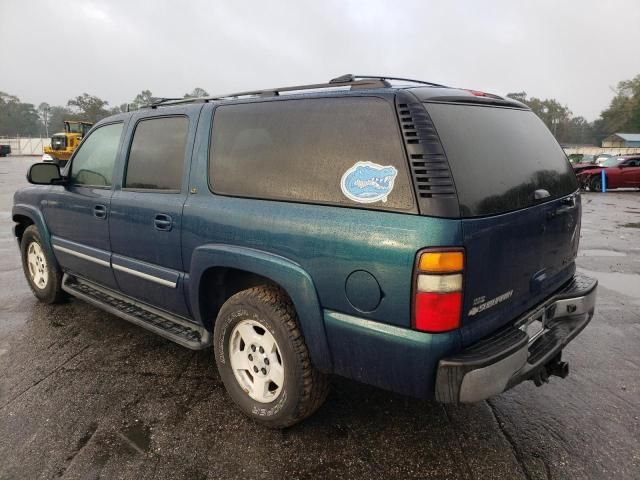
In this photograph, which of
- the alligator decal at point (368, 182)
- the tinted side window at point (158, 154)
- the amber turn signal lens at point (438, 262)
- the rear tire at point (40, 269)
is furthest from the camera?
the rear tire at point (40, 269)

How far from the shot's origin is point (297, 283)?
2266 millimetres

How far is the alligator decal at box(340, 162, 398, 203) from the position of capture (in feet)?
6.74

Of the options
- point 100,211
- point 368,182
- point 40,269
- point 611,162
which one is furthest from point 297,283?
point 611,162

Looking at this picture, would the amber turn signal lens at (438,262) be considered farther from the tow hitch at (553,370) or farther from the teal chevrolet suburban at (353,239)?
the tow hitch at (553,370)

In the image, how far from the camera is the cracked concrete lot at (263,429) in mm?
2301

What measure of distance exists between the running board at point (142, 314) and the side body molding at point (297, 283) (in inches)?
27.3

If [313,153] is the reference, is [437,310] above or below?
below

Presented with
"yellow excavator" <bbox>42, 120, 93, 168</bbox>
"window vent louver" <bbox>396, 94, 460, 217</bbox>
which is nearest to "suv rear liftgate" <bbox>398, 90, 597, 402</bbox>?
"window vent louver" <bbox>396, 94, 460, 217</bbox>

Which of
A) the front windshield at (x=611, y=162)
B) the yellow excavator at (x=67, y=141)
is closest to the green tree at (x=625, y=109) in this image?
the front windshield at (x=611, y=162)

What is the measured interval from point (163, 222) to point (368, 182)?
1.53 meters

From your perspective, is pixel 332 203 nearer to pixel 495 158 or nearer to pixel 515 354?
pixel 495 158

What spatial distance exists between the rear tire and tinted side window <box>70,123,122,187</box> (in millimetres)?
923

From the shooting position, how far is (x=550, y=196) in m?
2.57

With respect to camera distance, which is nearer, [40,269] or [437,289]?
[437,289]
